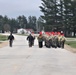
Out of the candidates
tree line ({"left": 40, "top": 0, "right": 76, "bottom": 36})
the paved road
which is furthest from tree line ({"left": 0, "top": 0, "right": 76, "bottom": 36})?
the paved road

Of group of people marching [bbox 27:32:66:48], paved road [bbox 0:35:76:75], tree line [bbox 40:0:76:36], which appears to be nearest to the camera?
paved road [bbox 0:35:76:75]

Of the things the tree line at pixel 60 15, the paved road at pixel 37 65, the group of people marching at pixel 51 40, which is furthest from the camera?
the tree line at pixel 60 15

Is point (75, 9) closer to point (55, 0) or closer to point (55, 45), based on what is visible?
point (55, 0)

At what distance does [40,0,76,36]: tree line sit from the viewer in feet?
356

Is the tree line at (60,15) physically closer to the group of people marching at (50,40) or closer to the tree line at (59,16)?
the tree line at (59,16)

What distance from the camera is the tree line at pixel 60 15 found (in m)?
108

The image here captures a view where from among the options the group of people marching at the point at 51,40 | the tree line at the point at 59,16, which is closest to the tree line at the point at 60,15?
the tree line at the point at 59,16

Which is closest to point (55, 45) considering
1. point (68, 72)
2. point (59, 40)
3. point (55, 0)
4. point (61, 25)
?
point (59, 40)

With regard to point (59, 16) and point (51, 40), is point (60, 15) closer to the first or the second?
point (59, 16)

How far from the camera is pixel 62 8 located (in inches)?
4530

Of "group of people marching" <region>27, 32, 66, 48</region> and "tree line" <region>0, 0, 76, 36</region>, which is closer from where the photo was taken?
"group of people marching" <region>27, 32, 66, 48</region>

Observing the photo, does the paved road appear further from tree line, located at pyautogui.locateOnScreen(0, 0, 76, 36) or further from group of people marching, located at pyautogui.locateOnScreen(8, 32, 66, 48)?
tree line, located at pyautogui.locateOnScreen(0, 0, 76, 36)

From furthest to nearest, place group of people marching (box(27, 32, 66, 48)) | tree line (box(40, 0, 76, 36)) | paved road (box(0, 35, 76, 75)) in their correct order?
tree line (box(40, 0, 76, 36)), group of people marching (box(27, 32, 66, 48)), paved road (box(0, 35, 76, 75))

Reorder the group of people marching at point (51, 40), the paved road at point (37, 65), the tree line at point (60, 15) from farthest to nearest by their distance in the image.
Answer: the tree line at point (60, 15)
the group of people marching at point (51, 40)
the paved road at point (37, 65)
